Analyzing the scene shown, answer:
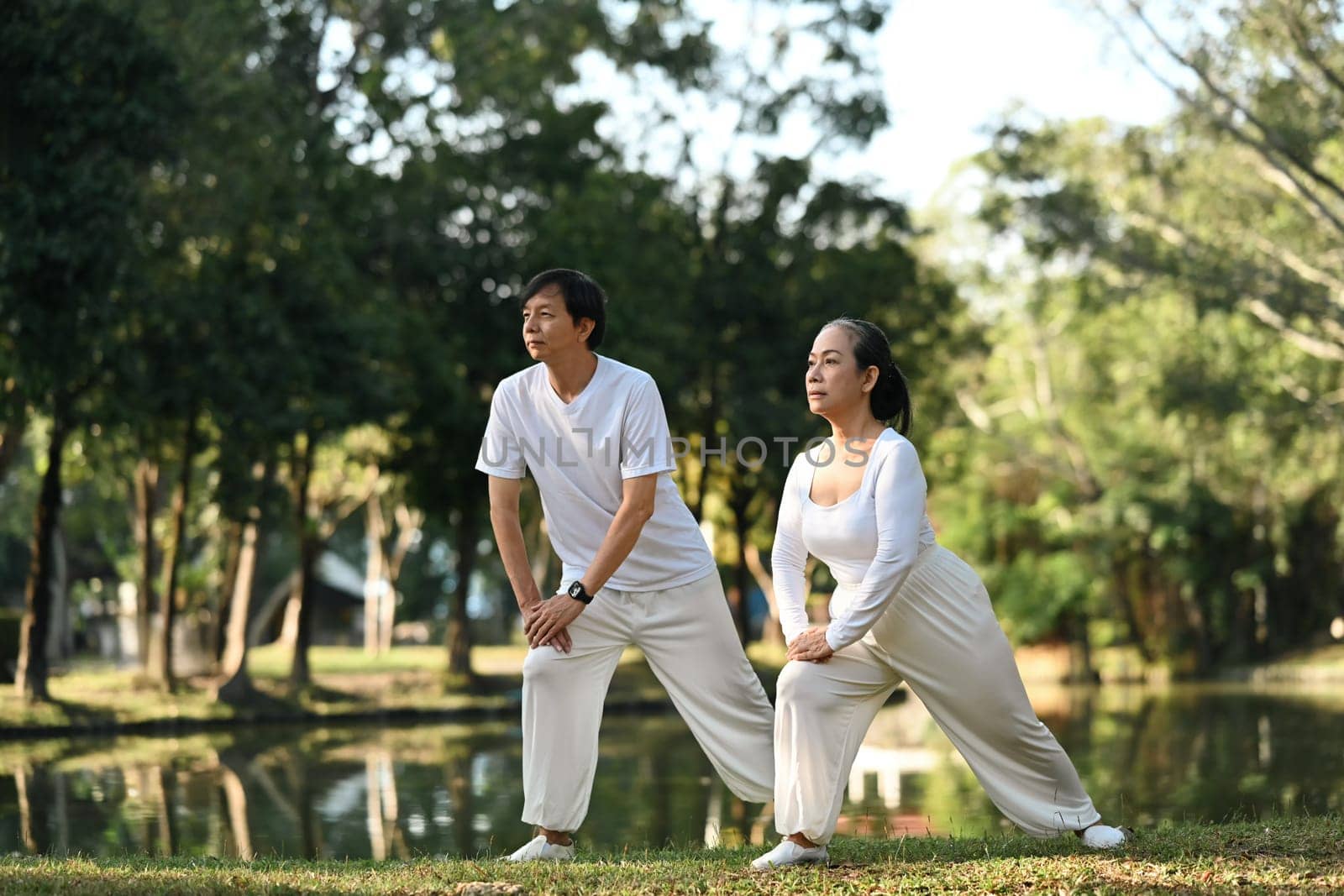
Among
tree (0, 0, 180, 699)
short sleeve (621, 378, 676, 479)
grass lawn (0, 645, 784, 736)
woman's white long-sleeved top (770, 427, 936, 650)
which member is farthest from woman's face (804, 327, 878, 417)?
grass lawn (0, 645, 784, 736)

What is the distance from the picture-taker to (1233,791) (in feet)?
42.2

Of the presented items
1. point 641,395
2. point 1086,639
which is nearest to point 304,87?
point 641,395

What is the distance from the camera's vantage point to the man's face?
6.52 meters

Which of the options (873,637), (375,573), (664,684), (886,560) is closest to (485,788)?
(664,684)

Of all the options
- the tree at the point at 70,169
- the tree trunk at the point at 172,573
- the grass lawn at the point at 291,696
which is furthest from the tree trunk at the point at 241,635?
the tree at the point at 70,169

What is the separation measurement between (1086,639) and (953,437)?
7.04 m

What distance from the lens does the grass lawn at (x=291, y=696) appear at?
21531 millimetres

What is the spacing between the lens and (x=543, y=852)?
6578 mm

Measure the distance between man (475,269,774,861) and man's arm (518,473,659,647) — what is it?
0.05 feet

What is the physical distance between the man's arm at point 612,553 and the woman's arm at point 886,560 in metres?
0.87

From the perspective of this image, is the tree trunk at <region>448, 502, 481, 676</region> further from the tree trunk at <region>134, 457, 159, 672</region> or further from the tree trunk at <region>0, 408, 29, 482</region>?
the tree trunk at <region>0, 408, 29, 482</region>

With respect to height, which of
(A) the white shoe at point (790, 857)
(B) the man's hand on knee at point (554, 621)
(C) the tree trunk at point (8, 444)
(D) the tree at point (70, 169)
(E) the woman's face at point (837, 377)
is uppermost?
(D) the tree at point (70, 169)

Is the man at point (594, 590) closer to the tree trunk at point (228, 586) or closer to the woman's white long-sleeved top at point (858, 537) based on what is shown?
the woman's white long-sleeved top at point (858, 537)

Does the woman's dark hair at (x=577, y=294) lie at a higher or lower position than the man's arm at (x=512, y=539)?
higher
